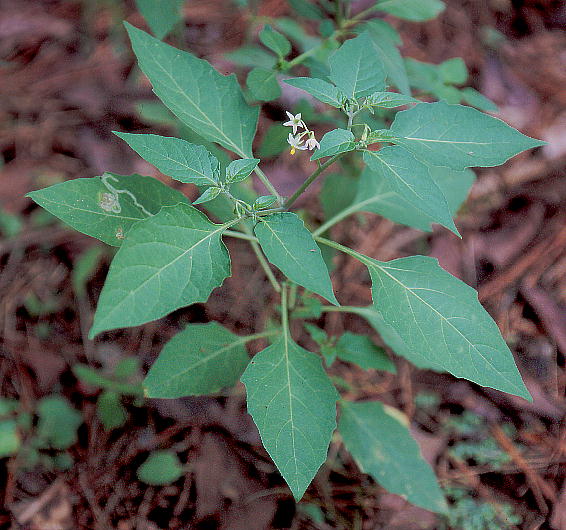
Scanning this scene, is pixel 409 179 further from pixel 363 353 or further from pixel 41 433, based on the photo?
pixel 41 433

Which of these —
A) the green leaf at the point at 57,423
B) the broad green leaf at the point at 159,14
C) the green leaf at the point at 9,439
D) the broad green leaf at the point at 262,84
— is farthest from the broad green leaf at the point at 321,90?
the green leaf at the point at 9,439

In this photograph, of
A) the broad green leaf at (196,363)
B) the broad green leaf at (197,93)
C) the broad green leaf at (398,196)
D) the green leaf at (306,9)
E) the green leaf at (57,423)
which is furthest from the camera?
the green leaf at (57,423)

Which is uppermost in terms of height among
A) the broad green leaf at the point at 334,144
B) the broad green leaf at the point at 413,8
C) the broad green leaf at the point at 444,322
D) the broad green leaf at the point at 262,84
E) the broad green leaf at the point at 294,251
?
the broad green leaf at the point at 413,8

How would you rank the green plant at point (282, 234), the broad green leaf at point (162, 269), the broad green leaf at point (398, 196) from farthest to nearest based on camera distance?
the broad green leaf at point (398, 196)
the green plant at point (282, 234)
the broad green leaf at point (162, 269)

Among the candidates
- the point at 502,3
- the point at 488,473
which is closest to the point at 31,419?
the point at 488,473

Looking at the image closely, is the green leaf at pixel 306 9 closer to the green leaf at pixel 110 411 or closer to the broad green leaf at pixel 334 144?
the broad green leaf at pixel 334 144
